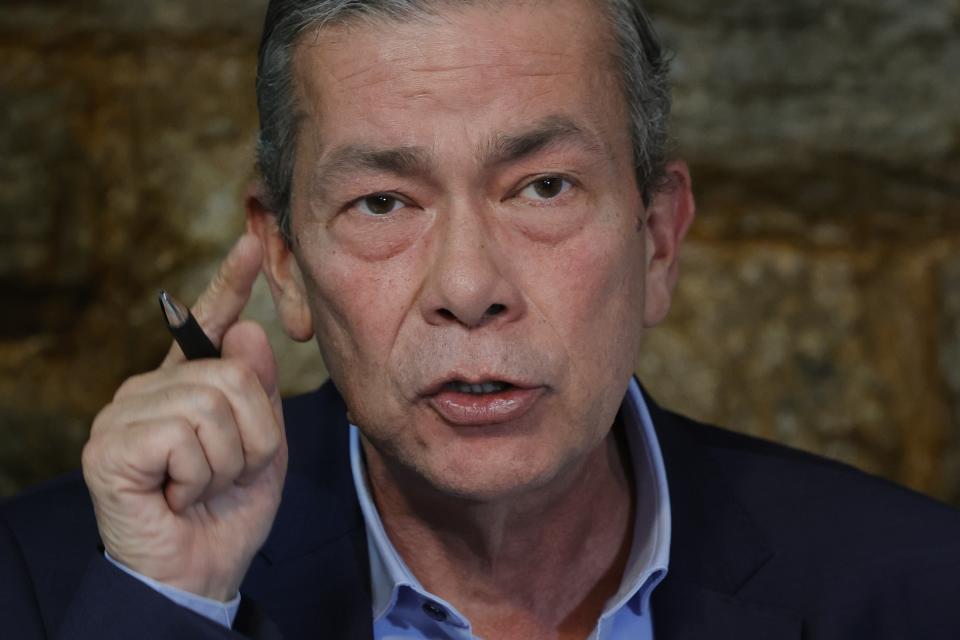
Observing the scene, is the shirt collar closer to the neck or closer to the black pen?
the neck

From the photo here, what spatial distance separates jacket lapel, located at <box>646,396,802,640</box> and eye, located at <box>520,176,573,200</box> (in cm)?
46

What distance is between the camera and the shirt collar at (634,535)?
2.07 m

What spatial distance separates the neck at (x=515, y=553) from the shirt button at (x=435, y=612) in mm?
107

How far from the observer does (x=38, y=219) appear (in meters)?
3.47

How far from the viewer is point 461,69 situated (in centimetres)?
191

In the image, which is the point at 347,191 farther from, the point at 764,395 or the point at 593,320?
the point at 764,395

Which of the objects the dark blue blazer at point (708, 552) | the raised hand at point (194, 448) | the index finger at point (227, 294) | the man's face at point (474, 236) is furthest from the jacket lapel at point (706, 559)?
the index finger at point (227, 294)

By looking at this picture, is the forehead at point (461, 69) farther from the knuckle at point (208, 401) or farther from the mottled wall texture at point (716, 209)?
the mottled wall texture at point (716, 209)

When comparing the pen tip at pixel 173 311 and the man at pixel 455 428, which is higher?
the pen tip at pixel 173 311

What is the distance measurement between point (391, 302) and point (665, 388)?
1411 mm

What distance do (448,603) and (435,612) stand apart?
0.03 m

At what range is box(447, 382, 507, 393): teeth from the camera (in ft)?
6.19

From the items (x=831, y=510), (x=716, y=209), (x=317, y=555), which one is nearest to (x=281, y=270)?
(x=317, y=555)

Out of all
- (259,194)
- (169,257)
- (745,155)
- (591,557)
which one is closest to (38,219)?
(169,257)
